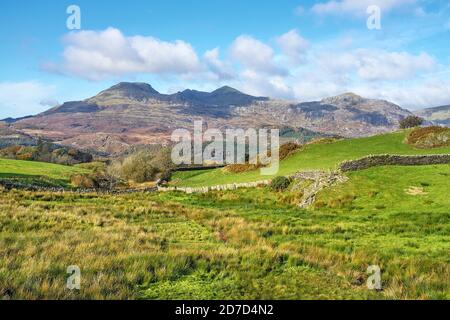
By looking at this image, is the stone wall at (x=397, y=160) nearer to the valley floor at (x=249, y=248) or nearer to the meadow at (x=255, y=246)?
the meadow at (x=255, y=246)

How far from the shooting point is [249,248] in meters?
15.4

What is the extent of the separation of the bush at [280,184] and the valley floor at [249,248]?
21.3ft

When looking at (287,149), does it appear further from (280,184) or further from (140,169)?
(140,169)

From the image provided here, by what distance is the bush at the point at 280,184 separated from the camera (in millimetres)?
37844

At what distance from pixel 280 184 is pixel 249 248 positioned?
22917mm

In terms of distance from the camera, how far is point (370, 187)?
101ft

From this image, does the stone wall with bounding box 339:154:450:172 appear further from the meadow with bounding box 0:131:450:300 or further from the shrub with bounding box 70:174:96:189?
the shrub with bounding box 70:174:96:189

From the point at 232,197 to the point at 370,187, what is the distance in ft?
42.2

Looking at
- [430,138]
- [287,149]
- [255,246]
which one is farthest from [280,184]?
[255,246]

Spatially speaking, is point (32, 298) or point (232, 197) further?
point (232, 197)
